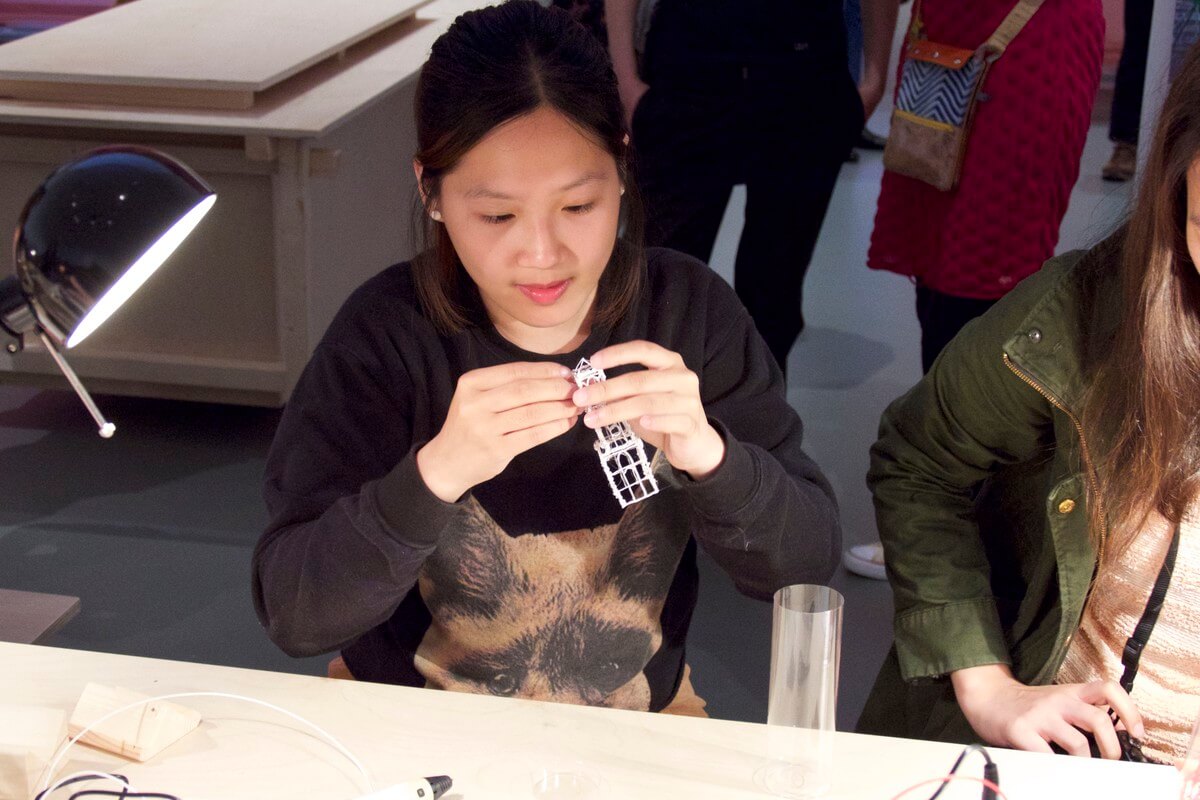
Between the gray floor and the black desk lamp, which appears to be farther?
the gray floor

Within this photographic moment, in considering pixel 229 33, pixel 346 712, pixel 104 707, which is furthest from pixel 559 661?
pixel 229 33

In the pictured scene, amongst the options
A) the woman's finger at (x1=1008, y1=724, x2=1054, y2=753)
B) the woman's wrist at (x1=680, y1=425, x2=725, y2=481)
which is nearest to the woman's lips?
the woman's wrist at (x1=680, y1=425, x2=725, y2=481)

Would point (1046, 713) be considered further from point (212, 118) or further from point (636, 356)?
point (212, 118)

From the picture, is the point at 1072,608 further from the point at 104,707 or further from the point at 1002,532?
the point at 104,707

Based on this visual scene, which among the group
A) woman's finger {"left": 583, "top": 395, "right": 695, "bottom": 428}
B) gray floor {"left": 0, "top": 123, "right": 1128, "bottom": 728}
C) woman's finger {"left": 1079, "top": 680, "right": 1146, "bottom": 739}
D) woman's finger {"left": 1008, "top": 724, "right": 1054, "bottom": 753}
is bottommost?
gray floor {"left": 0, "top": 123, "right": 1128, "bottom": 728}

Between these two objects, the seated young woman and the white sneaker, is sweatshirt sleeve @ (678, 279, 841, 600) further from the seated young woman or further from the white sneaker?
the white sneaker

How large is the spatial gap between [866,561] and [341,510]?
5.83 ft

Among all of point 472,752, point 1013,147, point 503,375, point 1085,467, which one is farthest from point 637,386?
point 1013,147

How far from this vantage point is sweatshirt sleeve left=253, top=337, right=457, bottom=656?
1.21 meters

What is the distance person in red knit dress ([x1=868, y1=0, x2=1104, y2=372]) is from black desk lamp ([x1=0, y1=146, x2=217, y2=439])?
1.66 metres

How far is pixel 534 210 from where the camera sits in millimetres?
1281

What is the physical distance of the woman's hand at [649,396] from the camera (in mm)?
1148

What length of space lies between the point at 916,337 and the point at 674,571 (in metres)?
2.82

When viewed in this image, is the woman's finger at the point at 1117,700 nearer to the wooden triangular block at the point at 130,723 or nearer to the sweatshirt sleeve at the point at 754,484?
the sweatshirt sleeve at the point at 754,484
